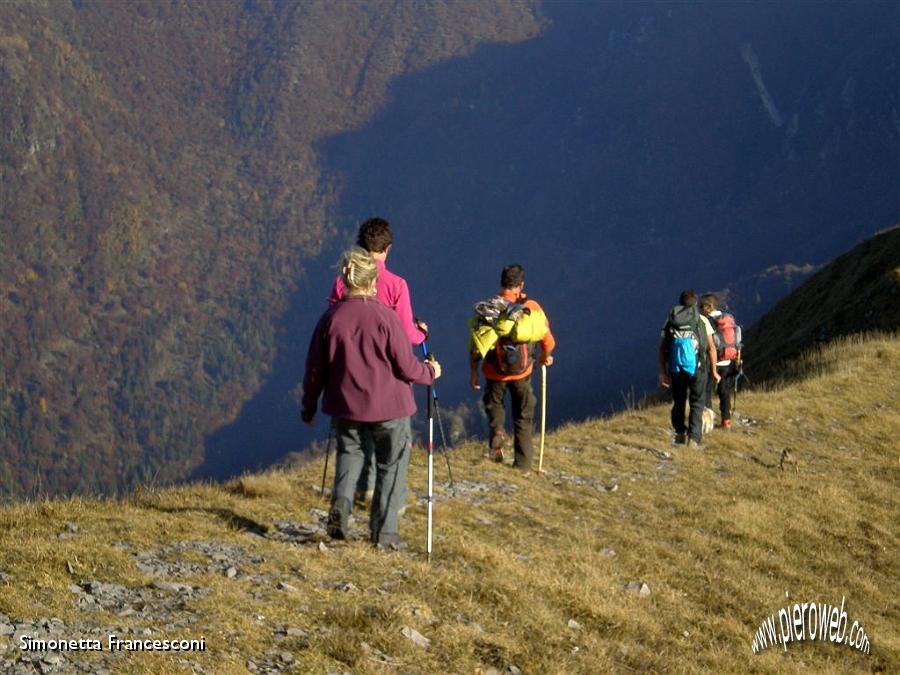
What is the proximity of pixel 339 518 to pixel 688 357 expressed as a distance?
823cm

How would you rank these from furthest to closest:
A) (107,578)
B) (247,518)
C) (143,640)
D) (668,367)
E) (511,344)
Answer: (668,367), (511,344), (247,518), (107,578), (143,640)

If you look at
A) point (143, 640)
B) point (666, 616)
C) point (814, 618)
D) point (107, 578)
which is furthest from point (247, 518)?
point (814, 618)

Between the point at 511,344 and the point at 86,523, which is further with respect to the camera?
the point at 511,344

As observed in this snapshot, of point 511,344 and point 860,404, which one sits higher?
point 511,344

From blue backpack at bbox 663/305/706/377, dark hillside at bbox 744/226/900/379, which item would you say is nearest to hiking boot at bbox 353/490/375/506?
blue backpack at bbox 663/305/706/377

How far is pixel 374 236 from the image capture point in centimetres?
943

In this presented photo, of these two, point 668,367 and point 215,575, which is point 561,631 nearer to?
point 215,575

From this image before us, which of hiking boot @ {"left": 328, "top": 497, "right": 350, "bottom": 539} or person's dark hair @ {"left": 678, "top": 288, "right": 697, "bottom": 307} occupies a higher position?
person's dark hair @ {"left": 678, "top": 288, "right": 697, "bottom": 307}

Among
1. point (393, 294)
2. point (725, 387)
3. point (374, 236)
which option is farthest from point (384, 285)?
point (725, 387)

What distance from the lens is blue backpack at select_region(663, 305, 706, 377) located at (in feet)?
51.0

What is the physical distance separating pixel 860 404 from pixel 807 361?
6.08 m

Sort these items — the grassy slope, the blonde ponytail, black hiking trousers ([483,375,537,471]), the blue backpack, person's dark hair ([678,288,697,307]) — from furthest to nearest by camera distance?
1. person's dark hair ([678,288,697,307])
2. the blue backpack
3. black hiking trousers ([483,375,537,471])
4. the blonde ponytail
5. the grassy slope

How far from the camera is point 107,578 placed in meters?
7.43

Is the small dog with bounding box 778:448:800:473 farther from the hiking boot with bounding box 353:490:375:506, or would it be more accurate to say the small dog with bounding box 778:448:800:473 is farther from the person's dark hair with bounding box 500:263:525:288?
the hiking boot with bounding box 353:490:375:506
